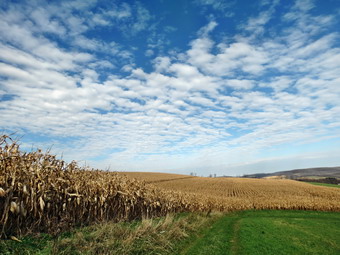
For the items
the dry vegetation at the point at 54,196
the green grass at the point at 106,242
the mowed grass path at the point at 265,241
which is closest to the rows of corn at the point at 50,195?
the dry vegetation at the point at 54,196

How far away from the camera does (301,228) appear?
1480 cm

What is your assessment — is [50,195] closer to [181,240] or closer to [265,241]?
[181,240]

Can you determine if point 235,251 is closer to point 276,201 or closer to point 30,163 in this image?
point 30,163

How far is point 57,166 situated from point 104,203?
3.41 m

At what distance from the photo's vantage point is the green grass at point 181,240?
25.1 feet

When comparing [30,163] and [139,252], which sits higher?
[30,163]

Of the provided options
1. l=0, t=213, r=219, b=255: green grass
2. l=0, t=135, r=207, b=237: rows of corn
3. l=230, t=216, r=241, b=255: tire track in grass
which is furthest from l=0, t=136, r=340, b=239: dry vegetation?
l=230, t=216, r=241, b=255: tire track in grass

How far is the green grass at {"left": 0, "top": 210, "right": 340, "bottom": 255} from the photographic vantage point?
7.64m

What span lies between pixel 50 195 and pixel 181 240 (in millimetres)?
6393

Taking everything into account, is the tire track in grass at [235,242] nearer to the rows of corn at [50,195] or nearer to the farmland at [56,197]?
the farmland at [56,197]

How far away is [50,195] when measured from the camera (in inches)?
378

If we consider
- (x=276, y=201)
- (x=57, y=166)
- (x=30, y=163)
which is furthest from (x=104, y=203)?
(x=276, y=201)

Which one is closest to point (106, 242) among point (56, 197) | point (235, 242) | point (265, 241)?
point (56, 197)

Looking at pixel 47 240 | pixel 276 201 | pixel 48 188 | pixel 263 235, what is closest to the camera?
pixel 47 240
